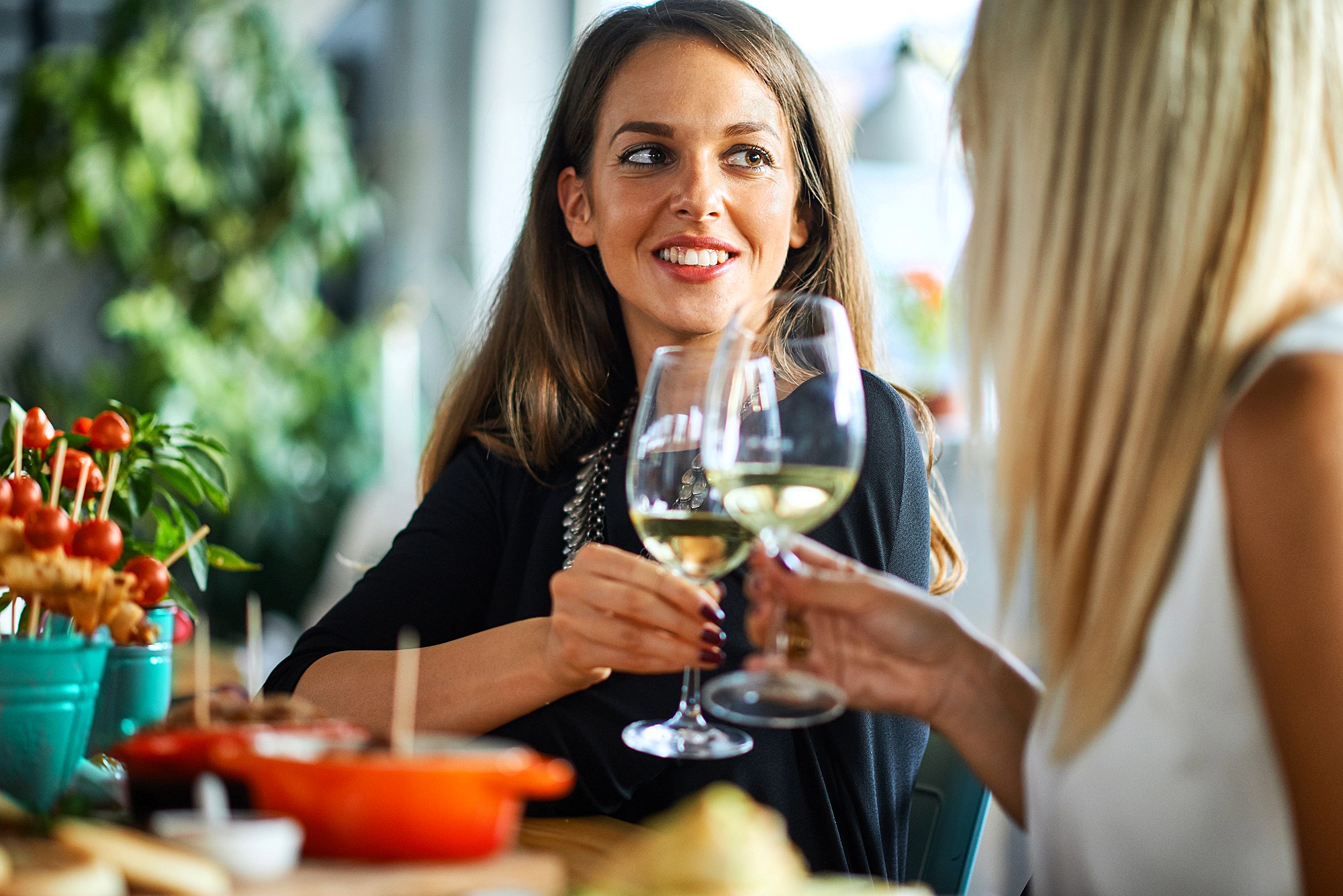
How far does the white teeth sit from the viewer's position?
1.60 meters

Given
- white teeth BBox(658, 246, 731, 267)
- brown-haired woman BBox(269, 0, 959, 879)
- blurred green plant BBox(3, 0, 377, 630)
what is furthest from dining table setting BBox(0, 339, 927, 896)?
blurred green plant BBox(3, 0, 377, 630)

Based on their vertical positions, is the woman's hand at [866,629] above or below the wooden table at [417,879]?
above

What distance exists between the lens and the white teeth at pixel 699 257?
62.8 inches

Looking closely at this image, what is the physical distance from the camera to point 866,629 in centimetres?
97

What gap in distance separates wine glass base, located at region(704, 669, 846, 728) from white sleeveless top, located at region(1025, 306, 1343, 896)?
0.17m

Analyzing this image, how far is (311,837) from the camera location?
680 mm

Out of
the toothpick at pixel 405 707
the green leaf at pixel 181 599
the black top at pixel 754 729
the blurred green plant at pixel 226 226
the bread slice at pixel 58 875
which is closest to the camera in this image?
the bread slice at pixel 58 875

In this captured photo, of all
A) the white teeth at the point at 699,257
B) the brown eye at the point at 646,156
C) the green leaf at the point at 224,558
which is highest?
the brown eye at the point at 646,156

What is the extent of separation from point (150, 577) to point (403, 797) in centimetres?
48

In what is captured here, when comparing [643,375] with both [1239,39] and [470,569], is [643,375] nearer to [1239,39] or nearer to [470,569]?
[470,569]

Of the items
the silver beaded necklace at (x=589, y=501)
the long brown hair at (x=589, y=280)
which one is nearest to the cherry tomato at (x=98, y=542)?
the silver beaded necklace at (x=589, y=501)

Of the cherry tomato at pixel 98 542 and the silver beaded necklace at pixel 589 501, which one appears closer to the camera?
the cherry tomato at pixel 98 542

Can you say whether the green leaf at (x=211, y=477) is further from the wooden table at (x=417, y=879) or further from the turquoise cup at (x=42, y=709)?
the wooden table at (x=417, y=879)

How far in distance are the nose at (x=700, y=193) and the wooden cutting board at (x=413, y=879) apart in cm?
104
